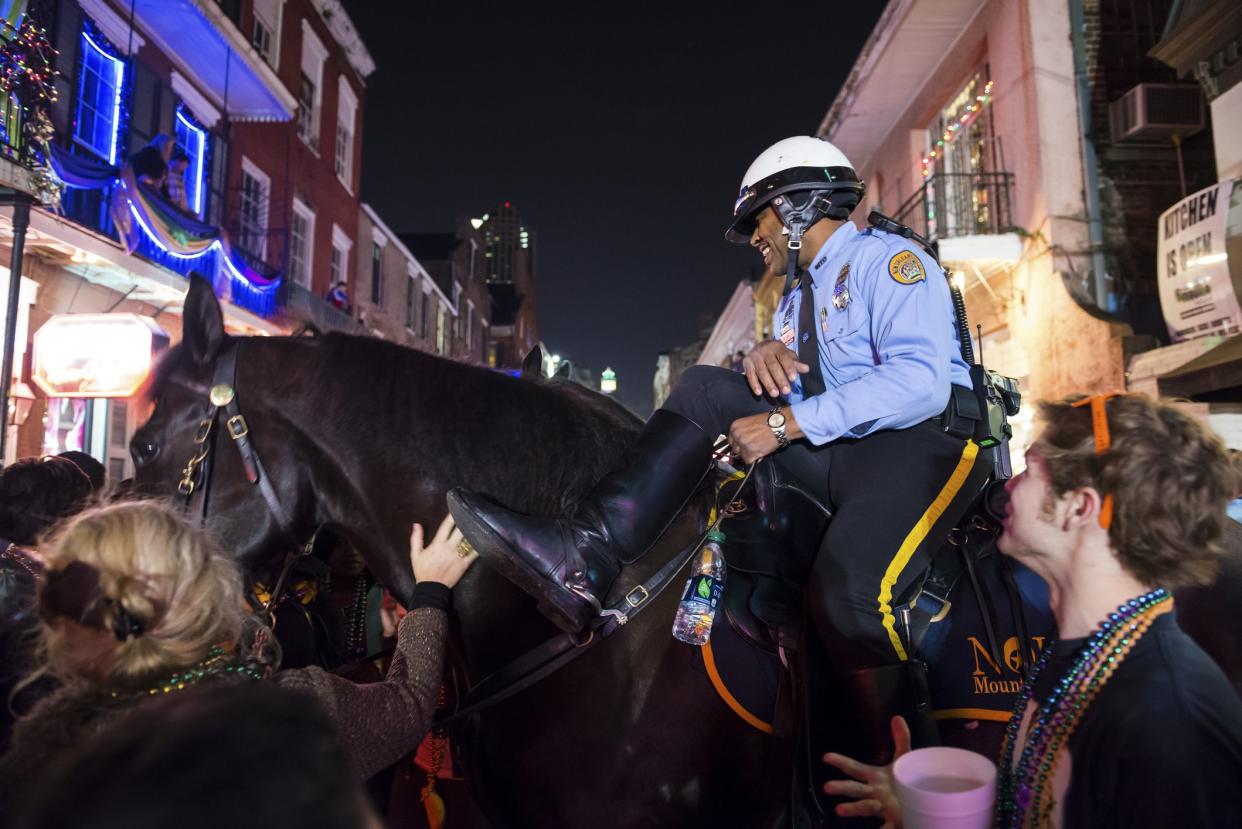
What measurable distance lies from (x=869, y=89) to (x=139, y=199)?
43.0 ft

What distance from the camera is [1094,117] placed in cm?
1125

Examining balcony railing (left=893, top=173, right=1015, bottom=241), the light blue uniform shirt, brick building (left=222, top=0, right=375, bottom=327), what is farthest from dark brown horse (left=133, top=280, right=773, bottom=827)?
brick building (left=222, top=0, right=375, bottom=327)

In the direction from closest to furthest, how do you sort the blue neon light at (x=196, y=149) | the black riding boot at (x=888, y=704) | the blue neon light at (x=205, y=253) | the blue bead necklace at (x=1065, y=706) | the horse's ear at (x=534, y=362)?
the blue bead necklace at (x=1065, y=706), the black riding boot at (x=888, y=704), the horse's ear at (x=534, y=362), the blue neon light at (x=205, y=253), the blue neon light at (x=196, y=149)

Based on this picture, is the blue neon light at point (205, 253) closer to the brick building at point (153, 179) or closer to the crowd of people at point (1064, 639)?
the brick building at point (153, 179)

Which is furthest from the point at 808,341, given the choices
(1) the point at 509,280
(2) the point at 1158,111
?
(1) the point at 509,280

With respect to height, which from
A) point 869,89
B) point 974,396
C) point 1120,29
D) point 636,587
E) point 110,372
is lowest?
point 636,587

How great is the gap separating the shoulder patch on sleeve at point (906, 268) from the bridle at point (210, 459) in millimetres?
2072

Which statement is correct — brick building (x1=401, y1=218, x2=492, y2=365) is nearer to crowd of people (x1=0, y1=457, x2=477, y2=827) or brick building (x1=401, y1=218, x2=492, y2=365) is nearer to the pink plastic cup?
crowd of people (x1=0, y1=457, x2=477, y2=827)

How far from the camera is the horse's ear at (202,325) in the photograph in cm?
261

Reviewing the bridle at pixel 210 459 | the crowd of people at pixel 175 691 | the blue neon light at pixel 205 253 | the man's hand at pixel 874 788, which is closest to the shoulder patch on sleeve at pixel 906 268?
the man's hand at pixel 874 788

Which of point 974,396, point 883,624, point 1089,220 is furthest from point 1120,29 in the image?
→ point 883,624

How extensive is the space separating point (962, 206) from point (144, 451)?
1380 centimetres

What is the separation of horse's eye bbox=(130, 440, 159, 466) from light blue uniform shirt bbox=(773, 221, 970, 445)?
83.6 inches

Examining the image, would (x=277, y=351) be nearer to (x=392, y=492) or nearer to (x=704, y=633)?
(x=392, y=492)
